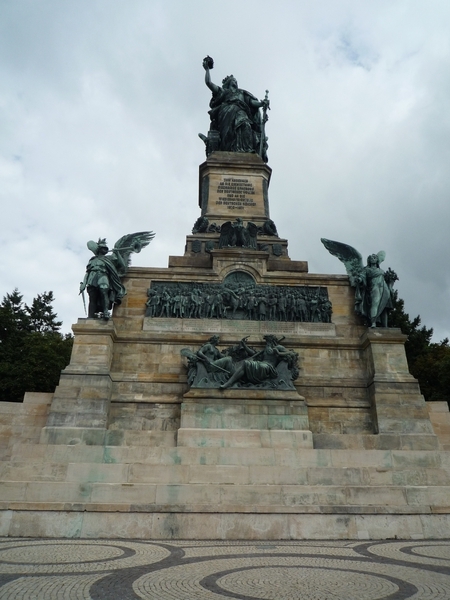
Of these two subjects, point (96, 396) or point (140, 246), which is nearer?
point (96, 396)

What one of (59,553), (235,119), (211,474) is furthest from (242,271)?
(59,553)

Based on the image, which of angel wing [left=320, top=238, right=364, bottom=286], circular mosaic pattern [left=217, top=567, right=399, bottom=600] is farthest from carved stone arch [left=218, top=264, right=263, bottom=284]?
circular mosaic pattern [left=217, top=567, right=399, bottom=600]

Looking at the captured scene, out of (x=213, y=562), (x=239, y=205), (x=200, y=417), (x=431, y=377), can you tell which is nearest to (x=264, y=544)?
(x=213, y=562)

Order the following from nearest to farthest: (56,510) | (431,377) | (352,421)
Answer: (56,510) → (352,421) → (431,377)

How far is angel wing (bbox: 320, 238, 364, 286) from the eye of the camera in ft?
59.9

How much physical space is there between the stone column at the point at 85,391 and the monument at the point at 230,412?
0.05m

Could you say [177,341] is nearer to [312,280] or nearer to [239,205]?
[312,280]

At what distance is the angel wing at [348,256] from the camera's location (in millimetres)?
18266

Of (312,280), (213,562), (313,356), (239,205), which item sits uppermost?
(239,205)

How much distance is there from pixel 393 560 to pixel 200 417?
318 inches

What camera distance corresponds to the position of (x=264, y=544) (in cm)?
864

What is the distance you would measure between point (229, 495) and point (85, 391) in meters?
6.07

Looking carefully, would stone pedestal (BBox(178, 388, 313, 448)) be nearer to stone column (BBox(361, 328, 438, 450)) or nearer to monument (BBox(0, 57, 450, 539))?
monument (BBox(0, 57, 450, 539))

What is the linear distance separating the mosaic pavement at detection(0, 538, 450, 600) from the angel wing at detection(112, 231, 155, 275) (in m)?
11.3
